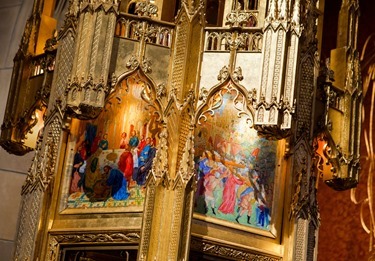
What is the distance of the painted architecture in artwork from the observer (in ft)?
43.8

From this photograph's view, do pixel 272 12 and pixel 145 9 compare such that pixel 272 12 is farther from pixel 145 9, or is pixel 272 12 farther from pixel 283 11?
pixel 145 9

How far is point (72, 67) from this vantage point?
1372 cm

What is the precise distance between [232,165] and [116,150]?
129 cm

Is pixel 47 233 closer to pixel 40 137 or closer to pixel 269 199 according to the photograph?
pixel 40 137

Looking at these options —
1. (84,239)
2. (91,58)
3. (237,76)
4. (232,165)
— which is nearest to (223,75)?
(237,76)

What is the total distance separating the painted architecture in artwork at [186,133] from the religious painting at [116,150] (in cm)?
1

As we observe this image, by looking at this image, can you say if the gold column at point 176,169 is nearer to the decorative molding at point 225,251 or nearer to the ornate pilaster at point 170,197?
the ornate pilaster at point 170,197

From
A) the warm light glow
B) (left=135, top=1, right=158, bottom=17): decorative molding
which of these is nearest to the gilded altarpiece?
(left=135, top=1, right=158, bottom=17): decorative molding

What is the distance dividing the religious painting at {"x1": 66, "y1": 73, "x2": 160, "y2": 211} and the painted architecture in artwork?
0.01 metres

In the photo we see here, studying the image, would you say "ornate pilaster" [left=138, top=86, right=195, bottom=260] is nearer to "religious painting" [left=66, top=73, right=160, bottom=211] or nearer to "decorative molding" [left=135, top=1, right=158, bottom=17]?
"religious painting" [left=66, top=73, right=160, bottom=211]

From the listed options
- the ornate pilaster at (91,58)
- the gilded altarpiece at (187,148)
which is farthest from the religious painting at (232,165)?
the ornate pilaster at (91,58)

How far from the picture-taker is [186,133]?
13352 mm

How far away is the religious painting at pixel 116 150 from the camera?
44.8 feet

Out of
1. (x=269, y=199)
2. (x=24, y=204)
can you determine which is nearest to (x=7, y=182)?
(x=24, y=204)
